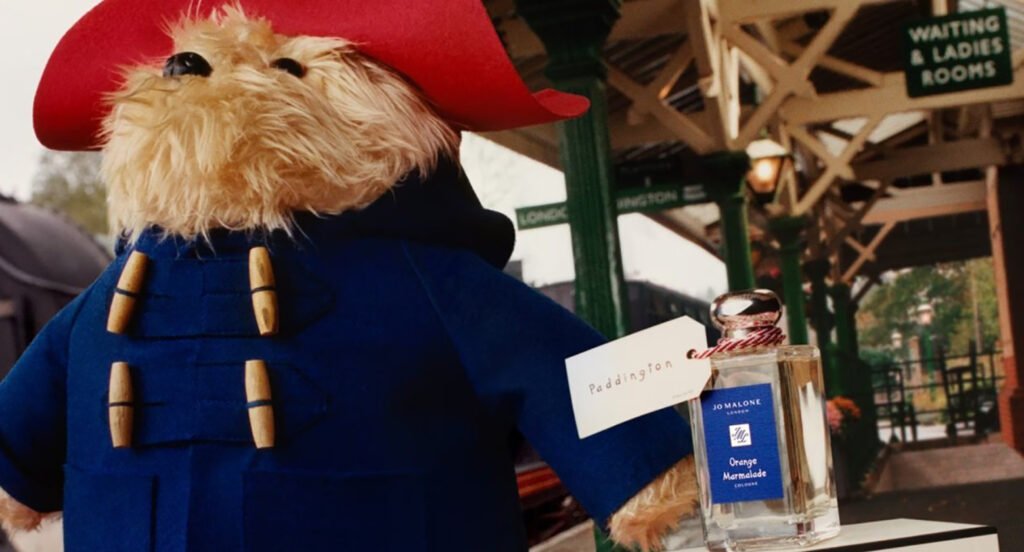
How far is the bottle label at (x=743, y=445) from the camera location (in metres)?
0.87

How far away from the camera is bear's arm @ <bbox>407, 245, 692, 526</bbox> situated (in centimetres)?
99

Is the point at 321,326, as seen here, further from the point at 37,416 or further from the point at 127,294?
the point at 37,416

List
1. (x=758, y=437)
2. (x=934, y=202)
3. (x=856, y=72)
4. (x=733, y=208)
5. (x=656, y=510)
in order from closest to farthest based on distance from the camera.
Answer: (x=758, y=437), (x=656, y=510), (x=934, y=202), (x=856, y=72), (x=733, y=208)

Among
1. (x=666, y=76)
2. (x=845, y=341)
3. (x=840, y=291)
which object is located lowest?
(x=845, y=341)

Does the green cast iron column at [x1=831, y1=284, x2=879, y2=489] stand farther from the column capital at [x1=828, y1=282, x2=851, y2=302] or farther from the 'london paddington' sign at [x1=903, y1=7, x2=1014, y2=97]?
the 'london paddington' sign at [x1=903, y1=7, x2=1014, y2=97]

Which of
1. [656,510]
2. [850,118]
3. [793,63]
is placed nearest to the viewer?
[656,510]

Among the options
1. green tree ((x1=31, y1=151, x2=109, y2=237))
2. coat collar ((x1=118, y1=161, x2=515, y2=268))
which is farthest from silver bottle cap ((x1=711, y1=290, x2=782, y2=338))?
green tree ((x1=31, y1=151, x2=109, y2=237))

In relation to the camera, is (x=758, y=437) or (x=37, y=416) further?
(x=37, y=416)

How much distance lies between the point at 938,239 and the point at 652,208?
0.76 metres

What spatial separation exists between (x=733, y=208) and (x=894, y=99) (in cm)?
53

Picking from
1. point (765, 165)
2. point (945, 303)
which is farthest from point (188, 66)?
point (765, 165)

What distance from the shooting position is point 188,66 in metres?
1.05

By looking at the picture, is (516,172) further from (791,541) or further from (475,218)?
(791,541)

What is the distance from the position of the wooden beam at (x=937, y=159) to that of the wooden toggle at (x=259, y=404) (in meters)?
2.46
